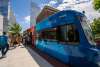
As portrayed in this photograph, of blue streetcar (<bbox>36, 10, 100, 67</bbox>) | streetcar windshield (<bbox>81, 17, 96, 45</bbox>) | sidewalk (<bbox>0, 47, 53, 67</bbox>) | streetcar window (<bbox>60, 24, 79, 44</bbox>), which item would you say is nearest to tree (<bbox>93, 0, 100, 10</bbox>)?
sidewalk (<bbox>0, 47, 53, 67</bbox>)

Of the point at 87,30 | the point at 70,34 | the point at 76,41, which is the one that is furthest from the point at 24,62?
the point at 87,30

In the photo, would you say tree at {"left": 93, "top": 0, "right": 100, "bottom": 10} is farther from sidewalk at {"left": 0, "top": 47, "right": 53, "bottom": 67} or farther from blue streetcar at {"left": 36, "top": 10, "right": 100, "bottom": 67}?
blue streetcar at {"left": 36, "top": 10, "right": 100, "bottom": 67}

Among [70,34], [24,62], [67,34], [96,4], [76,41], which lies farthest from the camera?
[96,4]

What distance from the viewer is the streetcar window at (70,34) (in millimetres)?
12203

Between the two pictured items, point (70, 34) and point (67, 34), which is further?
Answer: point (67, 34)

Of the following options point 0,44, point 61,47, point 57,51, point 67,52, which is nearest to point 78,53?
point 67,52

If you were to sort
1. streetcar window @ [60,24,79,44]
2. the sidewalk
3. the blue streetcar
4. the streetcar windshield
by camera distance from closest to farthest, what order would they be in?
the blue streetcar
the streetcar windshield
streetcar window @ [60,24,79,44]
the sidewalk

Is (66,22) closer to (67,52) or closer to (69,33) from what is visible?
(69,33)

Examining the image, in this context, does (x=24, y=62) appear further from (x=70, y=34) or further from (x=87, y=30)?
(x=87, y=30)

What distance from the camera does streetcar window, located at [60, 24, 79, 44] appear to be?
1220 centimetres

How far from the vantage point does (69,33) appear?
1280 centimetres

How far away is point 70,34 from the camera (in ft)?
41.7

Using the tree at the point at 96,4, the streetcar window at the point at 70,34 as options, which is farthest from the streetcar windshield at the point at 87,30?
the tree at the point at 96,4

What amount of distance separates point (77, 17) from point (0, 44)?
9.03 metres
